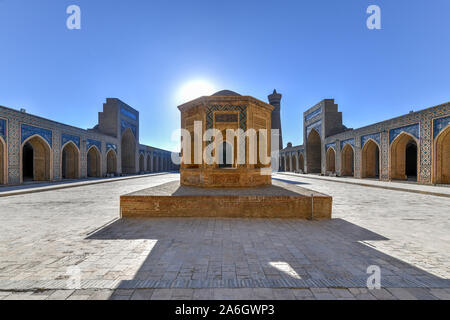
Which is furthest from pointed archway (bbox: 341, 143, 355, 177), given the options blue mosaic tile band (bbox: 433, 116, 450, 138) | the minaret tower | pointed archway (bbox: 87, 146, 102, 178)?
pointed archway (bbox: 87, 146, 102, 178)

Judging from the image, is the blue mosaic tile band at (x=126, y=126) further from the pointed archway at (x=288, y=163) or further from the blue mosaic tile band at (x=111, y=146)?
the pointed archway at (x=288, y=163)

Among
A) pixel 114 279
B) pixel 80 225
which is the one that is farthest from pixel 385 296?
pixel 80 225

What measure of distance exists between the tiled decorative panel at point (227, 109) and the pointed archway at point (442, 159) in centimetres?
1235

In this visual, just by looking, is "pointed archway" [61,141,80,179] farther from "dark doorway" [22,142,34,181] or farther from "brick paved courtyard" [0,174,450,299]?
"brick paved courtyard" [0,174,450,299]

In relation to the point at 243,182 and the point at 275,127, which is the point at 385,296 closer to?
the point at 243,182

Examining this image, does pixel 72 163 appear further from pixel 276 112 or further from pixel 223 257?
pixel 276 112

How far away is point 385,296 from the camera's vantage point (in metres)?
1.92

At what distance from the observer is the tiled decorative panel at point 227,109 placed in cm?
726

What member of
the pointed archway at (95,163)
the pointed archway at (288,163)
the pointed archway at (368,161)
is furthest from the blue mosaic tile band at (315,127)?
the pointed archway at (95,163)

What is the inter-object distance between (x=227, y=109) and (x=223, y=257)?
228 inches

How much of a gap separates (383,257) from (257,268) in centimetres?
200

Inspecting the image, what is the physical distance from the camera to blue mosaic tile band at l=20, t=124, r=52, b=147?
38.4 ft

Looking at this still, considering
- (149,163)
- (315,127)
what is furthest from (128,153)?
(315,127)

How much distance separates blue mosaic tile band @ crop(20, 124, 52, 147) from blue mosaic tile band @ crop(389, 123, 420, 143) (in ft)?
83.7
